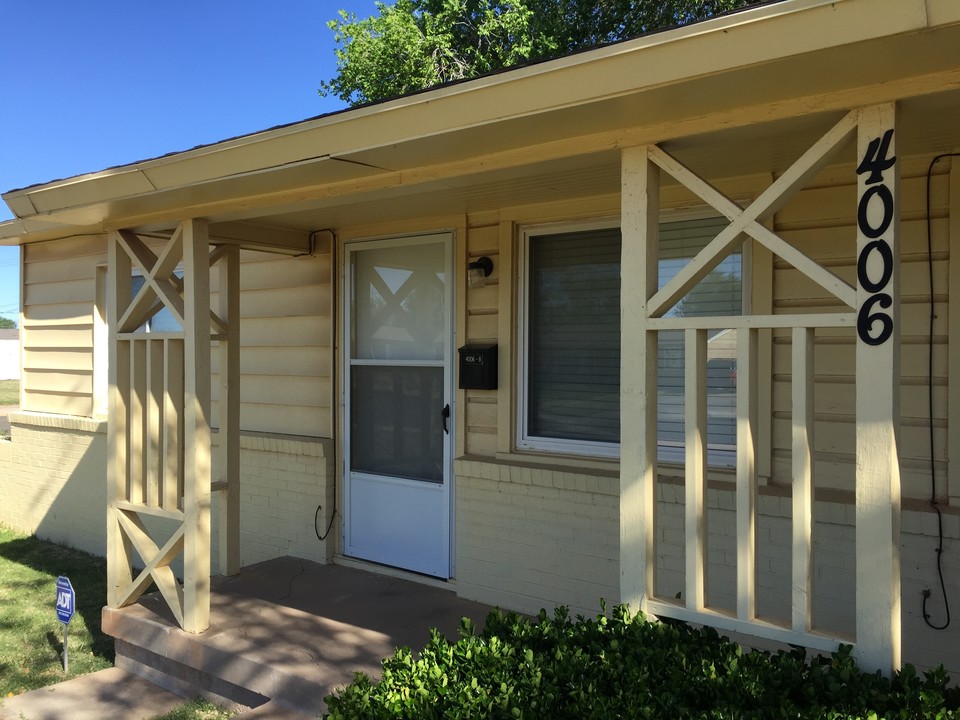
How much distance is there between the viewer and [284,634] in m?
4.07

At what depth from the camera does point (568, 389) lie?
4.50 meters

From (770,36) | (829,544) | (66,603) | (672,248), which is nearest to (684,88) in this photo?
(770,36)

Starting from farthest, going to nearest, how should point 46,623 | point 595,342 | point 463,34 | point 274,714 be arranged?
point 463,34 < point 46,623 < point 595,342 < point 274,714

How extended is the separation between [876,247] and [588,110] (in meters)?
0.94

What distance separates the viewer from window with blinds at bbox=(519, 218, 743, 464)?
3.97 meters

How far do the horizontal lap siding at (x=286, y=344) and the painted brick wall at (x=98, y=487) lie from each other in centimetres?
21

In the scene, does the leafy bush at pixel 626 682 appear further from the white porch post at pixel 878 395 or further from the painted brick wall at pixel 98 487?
the painted brick wall at pixel 98 487

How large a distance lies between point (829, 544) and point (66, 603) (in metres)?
3.80

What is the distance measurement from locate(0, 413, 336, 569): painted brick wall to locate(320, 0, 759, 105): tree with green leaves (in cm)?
904

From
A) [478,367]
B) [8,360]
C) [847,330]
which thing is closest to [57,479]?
→ [478,367]

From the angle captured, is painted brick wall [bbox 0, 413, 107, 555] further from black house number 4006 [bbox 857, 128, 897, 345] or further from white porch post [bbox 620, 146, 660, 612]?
black house number 4006 [bbox 857, 128, 897, 345]

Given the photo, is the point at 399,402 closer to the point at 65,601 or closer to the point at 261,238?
the point at 261,238

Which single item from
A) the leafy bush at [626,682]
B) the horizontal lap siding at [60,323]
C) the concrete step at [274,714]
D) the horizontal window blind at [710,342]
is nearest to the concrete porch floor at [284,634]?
the concrete step at [274,714]

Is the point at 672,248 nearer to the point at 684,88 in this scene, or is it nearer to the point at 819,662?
the point at 684,88
